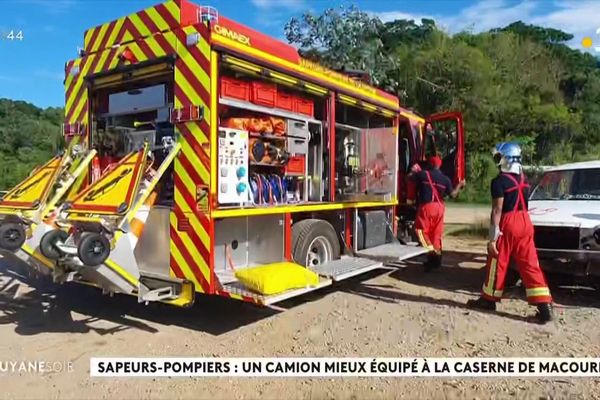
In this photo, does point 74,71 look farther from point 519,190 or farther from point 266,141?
point 519,190

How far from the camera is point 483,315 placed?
6125 mm

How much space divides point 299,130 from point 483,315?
3.01 metres

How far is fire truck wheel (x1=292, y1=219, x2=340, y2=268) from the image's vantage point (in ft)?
20.9

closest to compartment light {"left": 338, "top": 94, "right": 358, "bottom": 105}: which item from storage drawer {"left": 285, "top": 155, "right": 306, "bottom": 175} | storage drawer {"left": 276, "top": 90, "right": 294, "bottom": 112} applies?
storage drawer {"left": 276, "top": 90, "right": 294, "bottom": 112}

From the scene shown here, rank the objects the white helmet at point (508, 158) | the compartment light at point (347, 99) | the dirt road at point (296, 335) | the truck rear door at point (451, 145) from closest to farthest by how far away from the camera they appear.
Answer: the dirt road at point (296, 335) → the white helmet at point (508, 158) → the compartment light at point (347, 99) → the truck rear door at point (451, 145)

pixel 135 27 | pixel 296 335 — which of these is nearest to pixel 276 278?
pixel 296 335

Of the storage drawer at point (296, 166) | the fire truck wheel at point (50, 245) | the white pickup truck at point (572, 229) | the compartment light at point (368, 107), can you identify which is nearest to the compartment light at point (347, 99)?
the compartment light at point (368, 107)

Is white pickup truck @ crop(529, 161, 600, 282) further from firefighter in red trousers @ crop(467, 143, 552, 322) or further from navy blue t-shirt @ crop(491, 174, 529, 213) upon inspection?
navy blue t-shirt @ crop(491, 174, 529, 213)

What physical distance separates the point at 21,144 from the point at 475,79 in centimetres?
2959

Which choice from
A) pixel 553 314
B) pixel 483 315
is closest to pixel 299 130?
pixel 483 315

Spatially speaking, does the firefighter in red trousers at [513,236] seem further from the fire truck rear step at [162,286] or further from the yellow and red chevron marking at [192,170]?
the fire truck rear step at [162,286]

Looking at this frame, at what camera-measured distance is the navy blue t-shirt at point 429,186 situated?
26.9 ft
